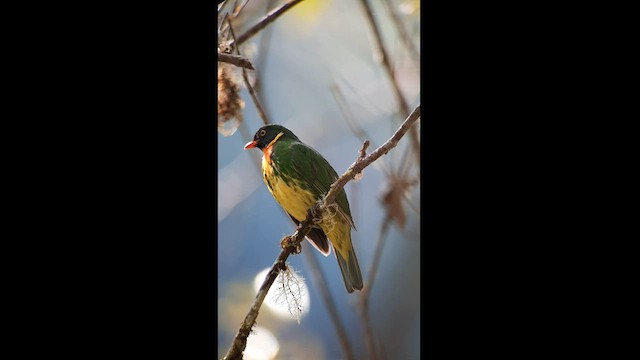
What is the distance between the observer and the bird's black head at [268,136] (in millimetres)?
2422

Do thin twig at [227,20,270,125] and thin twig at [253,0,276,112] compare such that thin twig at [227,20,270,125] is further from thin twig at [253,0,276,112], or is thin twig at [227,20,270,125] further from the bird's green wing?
the bird's green wing

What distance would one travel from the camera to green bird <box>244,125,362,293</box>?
7.15 feet

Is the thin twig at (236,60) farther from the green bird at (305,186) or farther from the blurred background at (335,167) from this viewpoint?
the green bird at (305,186)

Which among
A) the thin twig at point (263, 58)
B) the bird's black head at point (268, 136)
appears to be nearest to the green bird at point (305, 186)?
the bird's black head at point (268, 136)

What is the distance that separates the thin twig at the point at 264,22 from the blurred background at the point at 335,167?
2 centimetres

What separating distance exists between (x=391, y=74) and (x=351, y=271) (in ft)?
1.80

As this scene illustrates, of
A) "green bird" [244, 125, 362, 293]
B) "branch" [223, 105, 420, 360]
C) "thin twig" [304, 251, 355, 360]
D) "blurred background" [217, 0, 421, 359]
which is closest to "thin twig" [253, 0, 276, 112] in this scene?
"blurred background" [217, 0, 421, 359]

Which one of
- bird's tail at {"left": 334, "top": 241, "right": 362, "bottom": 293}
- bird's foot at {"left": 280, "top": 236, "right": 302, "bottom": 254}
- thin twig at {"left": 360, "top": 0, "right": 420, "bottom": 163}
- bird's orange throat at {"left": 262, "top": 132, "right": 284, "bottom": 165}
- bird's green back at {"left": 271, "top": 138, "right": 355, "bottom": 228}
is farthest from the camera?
bird's orange throat at {"left": 262, "top": 132, "right": 284, "bottom": 165}

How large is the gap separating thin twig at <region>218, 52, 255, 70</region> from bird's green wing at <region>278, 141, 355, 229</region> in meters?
0.33

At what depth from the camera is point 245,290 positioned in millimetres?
2512

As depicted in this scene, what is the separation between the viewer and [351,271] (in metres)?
2.16
